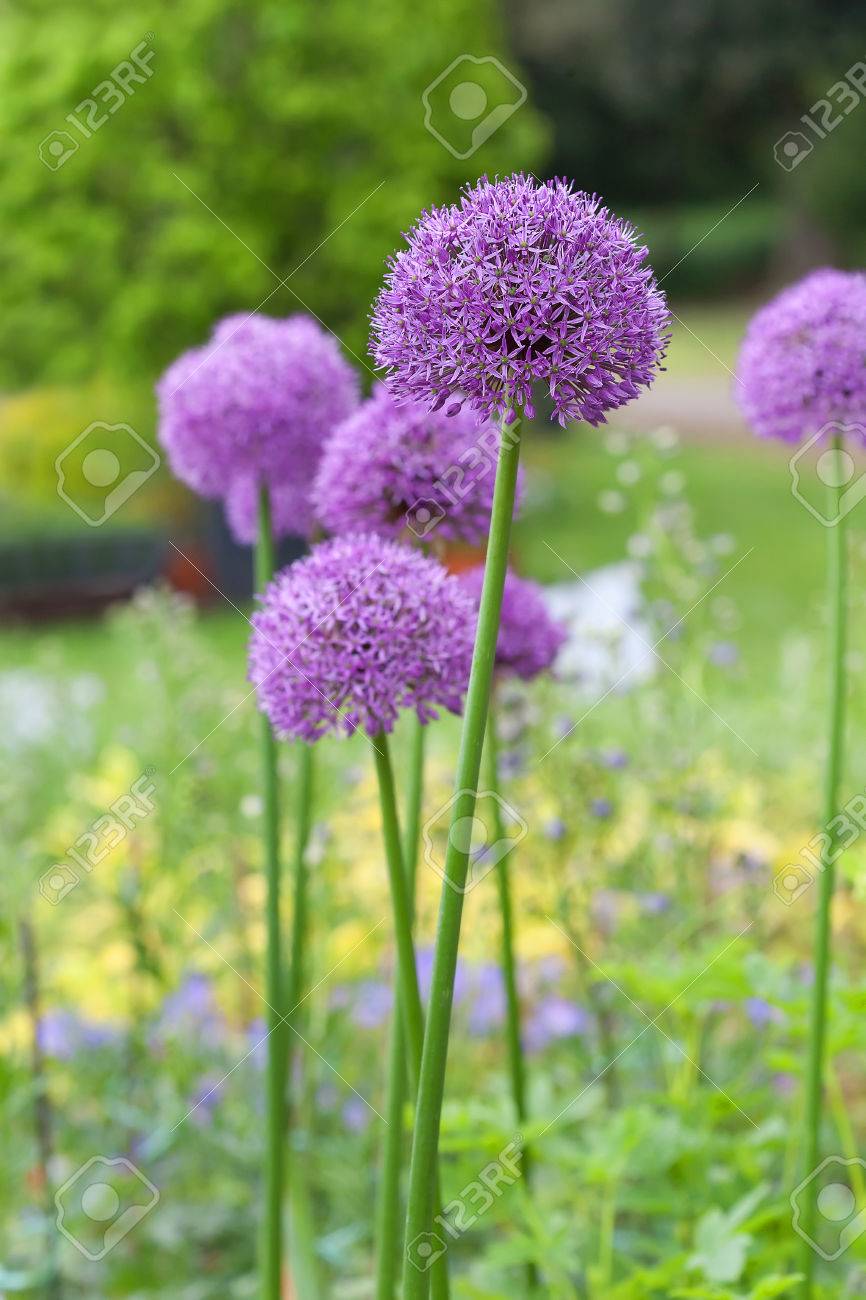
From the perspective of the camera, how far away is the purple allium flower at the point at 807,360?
175cm

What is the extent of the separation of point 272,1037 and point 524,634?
601 mm

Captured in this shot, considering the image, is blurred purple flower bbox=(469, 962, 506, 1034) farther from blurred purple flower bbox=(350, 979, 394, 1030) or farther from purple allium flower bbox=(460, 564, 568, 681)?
purple allium flower bbox=(460, 564, 568, 681)

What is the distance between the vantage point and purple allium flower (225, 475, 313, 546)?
190cm

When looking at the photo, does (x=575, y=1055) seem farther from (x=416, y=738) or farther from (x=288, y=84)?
(x=288, y=84)

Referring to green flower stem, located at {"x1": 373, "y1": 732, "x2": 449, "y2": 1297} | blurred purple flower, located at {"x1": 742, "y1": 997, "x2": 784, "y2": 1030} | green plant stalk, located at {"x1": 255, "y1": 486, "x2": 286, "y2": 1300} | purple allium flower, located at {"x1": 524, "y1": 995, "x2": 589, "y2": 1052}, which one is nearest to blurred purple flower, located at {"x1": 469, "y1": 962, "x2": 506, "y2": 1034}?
purple allium flower, located at {"x1": 524, "y1": 995, "x2": 589, "y2": 1052}

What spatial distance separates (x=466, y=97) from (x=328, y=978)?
881cm

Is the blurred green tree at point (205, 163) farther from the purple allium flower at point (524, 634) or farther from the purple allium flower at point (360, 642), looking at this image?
the purple allium flower at point (360, 642)

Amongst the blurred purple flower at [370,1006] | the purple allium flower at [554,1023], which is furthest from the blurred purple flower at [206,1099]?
the purple allium flower at [554,1023]

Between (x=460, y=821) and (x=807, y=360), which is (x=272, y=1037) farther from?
(x=807, y=360)

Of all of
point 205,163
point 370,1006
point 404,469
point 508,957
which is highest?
point 205,163

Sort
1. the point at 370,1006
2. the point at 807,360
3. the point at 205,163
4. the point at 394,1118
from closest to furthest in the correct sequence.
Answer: the point at 394,1118 < the point at 807,360 < the point at 370,1006 < the point at 205,163

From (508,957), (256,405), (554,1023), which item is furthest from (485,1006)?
(256,405)

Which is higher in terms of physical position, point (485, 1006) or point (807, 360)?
point (807, 360)

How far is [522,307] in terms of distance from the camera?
1.08m
